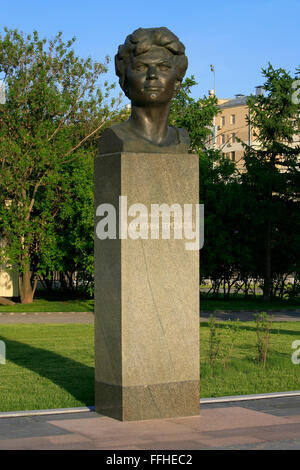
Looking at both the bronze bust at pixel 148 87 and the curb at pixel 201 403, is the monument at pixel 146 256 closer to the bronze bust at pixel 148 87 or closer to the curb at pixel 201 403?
the bronze bust at pixel 148 87

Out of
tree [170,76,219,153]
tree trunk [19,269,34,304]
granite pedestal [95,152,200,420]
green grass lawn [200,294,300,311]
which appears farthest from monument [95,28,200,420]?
tree [170,76,219,153]

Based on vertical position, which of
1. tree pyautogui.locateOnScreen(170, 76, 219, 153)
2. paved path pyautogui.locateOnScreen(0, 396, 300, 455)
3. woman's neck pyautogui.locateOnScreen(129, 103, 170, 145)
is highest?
tree pyautogui.locateOnScreen(170, 76, 219, 153)

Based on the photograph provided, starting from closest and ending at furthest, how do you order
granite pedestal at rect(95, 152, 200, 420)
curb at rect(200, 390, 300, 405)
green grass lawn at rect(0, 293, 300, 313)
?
granite pedestal at rect(95, 152, 200, 420) < curb at rect(200, 390, 300, 405) < green grass lawn at rect(0, 293, 300, 313)

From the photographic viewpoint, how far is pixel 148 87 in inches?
355

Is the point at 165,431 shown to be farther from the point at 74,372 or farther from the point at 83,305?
the point at 83,305

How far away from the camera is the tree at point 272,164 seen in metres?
37.1

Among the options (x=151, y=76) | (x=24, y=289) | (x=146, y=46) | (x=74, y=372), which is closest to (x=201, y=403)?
(x=74, y=372)

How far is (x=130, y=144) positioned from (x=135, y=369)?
2522 millimetres

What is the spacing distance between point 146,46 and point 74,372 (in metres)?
5.81

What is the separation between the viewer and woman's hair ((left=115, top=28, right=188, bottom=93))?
8977mm

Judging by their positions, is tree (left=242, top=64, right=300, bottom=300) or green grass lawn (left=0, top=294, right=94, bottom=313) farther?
tree (left=242, top=64, right=300, bottom=300)

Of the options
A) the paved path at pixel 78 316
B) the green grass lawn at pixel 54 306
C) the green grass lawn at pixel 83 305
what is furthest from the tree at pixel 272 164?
the green grass lawn at pixel 54 306

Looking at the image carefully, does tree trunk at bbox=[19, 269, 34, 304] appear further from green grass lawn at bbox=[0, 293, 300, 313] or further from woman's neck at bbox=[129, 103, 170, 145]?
woman's neck at bbox=[129, 103, 170, 145]
